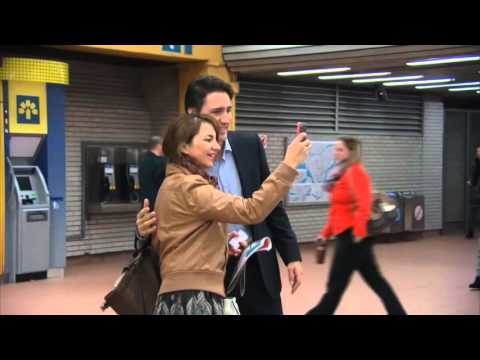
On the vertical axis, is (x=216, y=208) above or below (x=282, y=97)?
below

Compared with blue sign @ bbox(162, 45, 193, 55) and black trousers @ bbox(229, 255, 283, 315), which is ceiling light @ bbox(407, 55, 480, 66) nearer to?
blue sign @ bbox(162, 45, 193, 55)

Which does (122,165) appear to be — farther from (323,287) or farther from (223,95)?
(223,95)

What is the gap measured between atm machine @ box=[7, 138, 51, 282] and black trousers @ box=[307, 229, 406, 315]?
11.4ft

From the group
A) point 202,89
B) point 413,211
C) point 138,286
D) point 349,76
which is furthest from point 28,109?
point 413,211

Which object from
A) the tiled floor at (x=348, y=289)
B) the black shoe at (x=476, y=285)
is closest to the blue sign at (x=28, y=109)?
the tiled floor at (x=348, y=289)

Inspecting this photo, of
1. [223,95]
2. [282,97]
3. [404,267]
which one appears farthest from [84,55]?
[223,95]

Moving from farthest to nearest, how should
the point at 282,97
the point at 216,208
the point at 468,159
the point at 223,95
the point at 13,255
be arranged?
the point at 468,159
the point at 282,97
the point at 13,255
the point at 223,95
the point at 216,208

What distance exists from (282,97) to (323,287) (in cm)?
402

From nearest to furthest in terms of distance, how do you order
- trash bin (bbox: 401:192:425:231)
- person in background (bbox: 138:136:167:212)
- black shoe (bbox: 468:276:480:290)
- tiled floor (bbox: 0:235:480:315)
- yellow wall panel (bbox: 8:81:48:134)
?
person in background (bbox: 138:136:167:212) < tiled floor (bbox: 0:235:480:315) < black shoe (bbox: 468:276:480:290) < yellow wall panel (bbox: 8:81:48:134) < trash bin (bbox: 401:192:425:231)

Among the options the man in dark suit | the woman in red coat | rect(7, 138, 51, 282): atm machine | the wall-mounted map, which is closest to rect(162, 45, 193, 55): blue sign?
rect(7, 138, 51, 282): atm machine

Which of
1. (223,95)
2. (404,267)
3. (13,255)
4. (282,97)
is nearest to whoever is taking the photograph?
(223,95)

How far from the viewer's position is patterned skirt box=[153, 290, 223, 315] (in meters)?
2.18

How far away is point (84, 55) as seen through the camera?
8.93 meters

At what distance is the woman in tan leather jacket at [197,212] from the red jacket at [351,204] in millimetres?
2913
